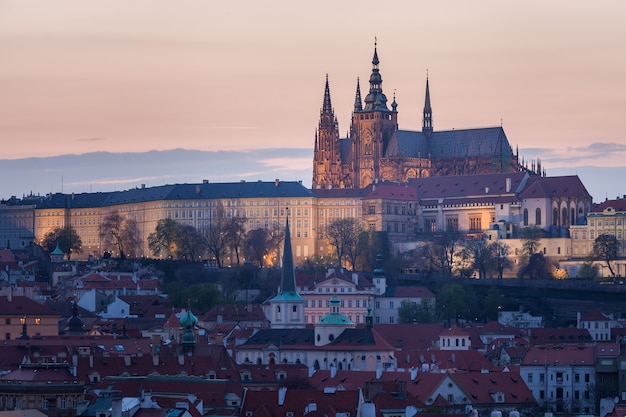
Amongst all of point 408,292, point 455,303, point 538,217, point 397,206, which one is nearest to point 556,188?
point 538,217

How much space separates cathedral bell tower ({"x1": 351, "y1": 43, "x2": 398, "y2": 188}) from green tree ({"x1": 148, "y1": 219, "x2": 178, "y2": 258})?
20.9 meters

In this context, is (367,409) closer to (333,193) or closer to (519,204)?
(519,204)

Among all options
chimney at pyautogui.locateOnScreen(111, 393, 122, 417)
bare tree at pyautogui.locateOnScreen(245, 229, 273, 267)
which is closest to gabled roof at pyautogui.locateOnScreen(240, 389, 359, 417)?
chimney at pyautogui.locateOnScreen(111, 393, 122, 417)

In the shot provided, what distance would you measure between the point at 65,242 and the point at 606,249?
51.8 m

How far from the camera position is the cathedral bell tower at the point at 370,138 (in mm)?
197750

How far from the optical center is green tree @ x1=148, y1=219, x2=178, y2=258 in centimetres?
17950

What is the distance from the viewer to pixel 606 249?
16288 centimetres

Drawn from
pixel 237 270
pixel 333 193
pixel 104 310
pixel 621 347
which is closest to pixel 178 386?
pixel 621 347

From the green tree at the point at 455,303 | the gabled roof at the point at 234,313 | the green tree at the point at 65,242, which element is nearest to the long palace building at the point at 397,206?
the green tree at the point at 65,242

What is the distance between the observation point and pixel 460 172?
19862 centimetres

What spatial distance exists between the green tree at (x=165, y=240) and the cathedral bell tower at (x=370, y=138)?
20900 mm

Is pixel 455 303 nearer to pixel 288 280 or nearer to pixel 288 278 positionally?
pixel 288 278

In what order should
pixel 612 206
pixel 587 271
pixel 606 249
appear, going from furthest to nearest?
pixel 612 206 → pixel 606 249 → pixel 587 271

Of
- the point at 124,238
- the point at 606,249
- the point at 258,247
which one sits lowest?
the point at 606,249
